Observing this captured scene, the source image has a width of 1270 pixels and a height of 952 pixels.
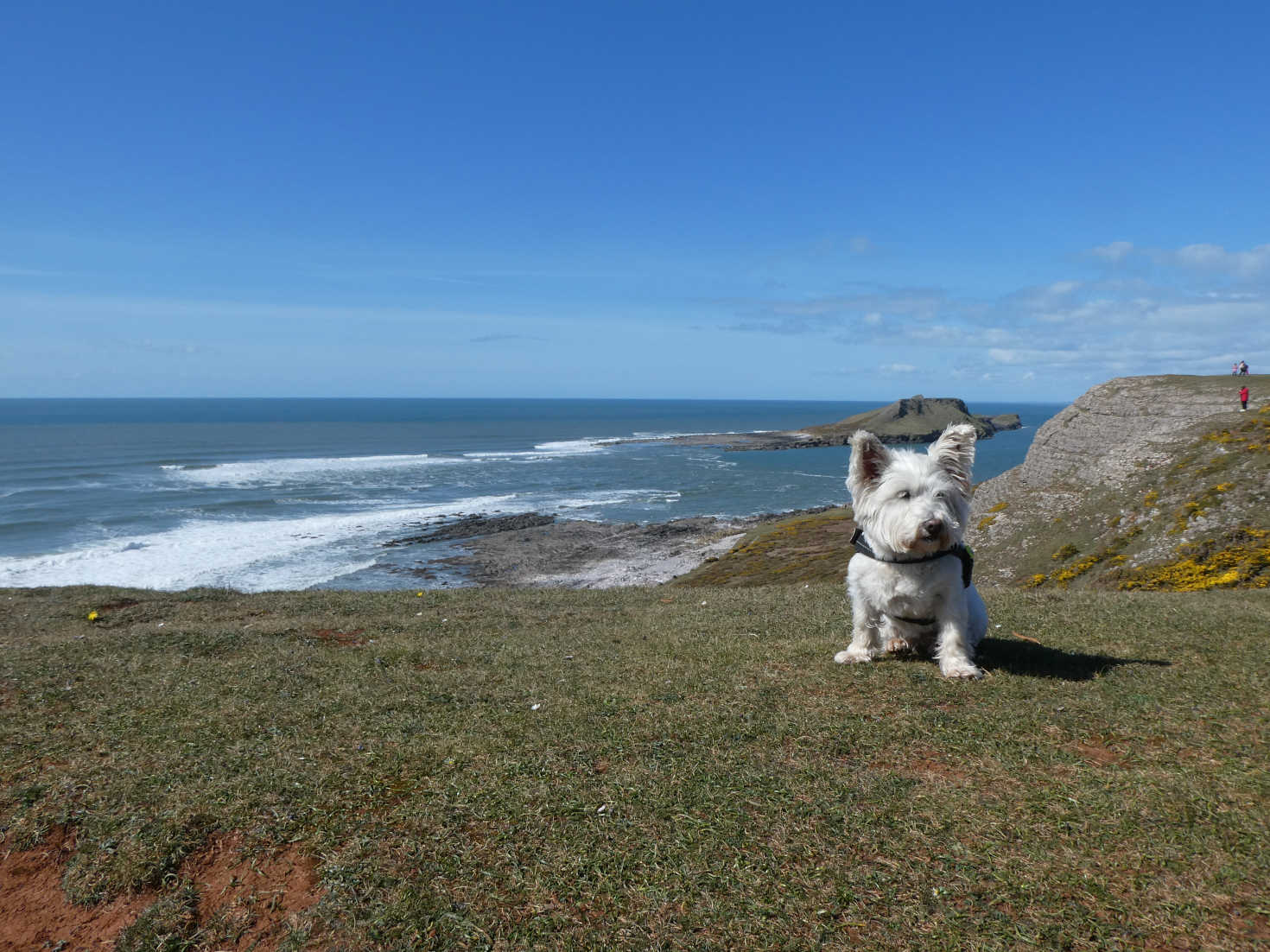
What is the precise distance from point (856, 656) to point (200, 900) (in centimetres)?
585

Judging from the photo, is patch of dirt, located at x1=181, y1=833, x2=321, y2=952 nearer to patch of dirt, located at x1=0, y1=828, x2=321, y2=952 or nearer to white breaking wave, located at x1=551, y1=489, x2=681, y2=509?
patch of dirt, located at x1=0, y1=828, x2=321, y2=952

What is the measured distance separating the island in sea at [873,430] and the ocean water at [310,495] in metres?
8.46

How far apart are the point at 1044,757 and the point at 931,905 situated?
6.83 feet

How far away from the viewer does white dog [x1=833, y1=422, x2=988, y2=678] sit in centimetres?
632

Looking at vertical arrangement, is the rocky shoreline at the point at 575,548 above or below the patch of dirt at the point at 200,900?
below

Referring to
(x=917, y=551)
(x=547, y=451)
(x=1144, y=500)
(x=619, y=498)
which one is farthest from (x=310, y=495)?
(x=917, y=551)

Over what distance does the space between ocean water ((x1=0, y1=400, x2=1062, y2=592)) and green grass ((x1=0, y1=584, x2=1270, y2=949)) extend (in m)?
31.1

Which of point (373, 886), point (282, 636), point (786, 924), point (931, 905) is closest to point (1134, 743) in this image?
point (931, 905)

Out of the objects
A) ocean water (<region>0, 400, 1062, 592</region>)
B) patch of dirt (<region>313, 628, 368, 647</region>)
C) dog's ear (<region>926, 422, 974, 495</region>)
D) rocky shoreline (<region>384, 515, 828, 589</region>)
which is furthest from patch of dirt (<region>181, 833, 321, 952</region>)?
ocean water (<region>0, 400, 1062, 592</region>)

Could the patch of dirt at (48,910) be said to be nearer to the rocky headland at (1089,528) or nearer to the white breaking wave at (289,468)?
the rocky headland at (1089,528)

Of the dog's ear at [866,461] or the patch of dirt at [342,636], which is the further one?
the patch of dirt at [342,636]

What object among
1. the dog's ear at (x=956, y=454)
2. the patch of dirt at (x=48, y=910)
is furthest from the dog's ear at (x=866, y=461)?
the patch of dirt at (x=48, y=910)

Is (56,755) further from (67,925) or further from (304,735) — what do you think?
(67,925)

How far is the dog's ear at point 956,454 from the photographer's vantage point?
643cm
